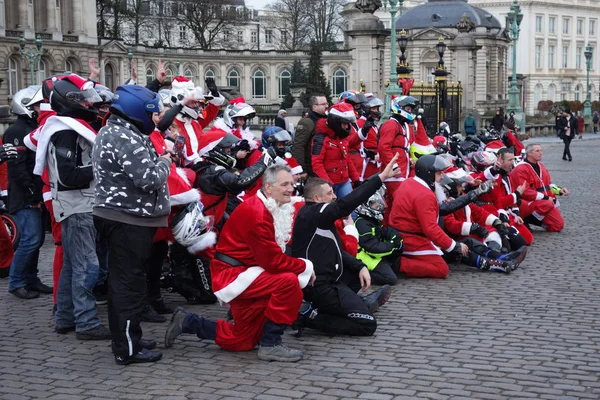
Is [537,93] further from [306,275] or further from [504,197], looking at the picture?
[306,275]

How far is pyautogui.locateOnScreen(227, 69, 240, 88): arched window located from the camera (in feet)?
274

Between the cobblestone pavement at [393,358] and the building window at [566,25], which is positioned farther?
the building window at [566,25]

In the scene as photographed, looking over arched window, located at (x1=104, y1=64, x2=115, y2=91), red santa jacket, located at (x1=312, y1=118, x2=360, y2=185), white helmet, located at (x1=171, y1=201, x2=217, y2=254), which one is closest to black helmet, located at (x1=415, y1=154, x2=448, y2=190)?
red santa jacket, located at (x1=312, y1=118, x2=360, y2=185)

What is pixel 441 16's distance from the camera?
238 ft

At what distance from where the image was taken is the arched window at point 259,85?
84.9 metres

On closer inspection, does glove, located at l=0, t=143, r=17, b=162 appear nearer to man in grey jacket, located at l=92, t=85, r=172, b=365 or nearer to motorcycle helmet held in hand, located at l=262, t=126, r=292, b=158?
man in grey jacket, located at l=92, t=85, r=172, b=365

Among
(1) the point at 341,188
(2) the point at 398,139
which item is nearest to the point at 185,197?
(1) the point at 341,188

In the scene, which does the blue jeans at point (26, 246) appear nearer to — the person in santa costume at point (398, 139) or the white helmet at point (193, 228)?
the white helmet at point (193, 228)

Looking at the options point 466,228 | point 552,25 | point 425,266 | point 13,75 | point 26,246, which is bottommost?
point 425,266

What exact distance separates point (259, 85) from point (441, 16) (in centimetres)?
1984

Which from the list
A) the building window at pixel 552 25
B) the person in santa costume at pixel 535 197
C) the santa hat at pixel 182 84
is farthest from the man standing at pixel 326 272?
the building window at pixel 552 25

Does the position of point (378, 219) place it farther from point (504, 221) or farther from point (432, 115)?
point (432, 115)

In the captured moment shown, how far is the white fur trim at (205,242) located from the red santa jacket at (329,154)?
11.4 feet

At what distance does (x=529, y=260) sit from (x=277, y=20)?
90.7 metres
